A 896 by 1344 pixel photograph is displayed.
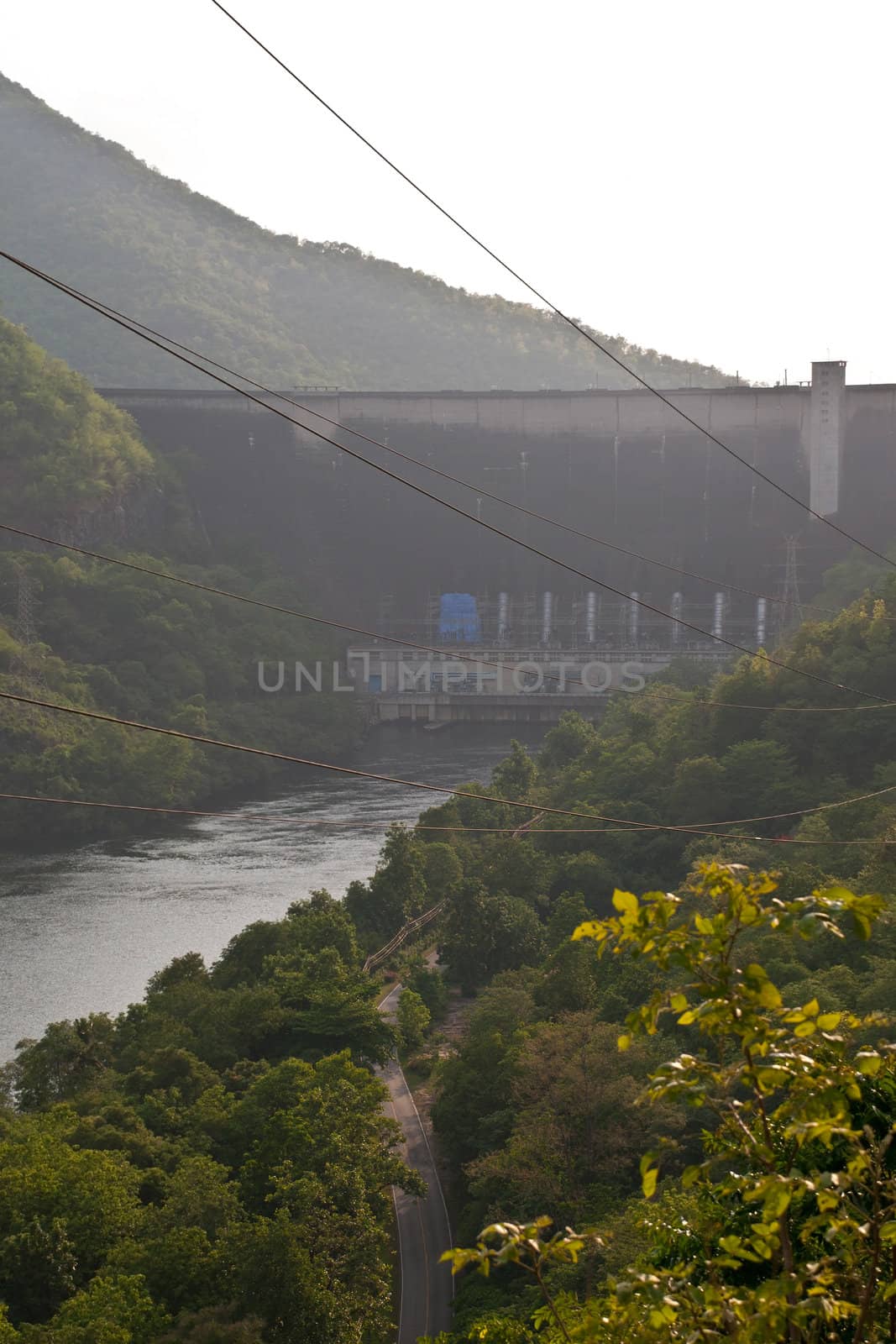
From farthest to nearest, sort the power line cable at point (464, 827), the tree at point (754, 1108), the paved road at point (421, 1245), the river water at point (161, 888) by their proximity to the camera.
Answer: the river water at point (161, 888) < the power line cable at point (464, 827) < the paved road at point (421, 1245) < the tree at point (754, 1108)

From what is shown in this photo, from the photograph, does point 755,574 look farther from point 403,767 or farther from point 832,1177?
point 832,1177

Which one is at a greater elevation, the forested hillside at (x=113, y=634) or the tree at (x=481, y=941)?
the forested hillside at (x=113, y=634)

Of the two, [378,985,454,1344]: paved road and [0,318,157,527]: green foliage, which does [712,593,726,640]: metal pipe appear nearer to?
[0,318,157,527]: green foliage

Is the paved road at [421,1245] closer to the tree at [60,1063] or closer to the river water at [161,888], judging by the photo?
the tree at [60,1063]

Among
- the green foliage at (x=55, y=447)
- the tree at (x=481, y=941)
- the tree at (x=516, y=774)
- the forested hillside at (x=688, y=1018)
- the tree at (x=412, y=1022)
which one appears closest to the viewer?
the forested hillside at (x=688, y=1018)

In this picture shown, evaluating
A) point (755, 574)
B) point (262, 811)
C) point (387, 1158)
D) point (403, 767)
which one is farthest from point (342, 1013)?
point (755, 574)

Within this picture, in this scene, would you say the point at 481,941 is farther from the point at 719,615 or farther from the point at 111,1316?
the point at 719,615

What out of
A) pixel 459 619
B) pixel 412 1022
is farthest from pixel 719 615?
pixel 412 1022

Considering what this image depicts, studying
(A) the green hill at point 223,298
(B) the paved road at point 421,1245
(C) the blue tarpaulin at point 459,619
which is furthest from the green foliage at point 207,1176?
(A) the green hill at point 223,298
